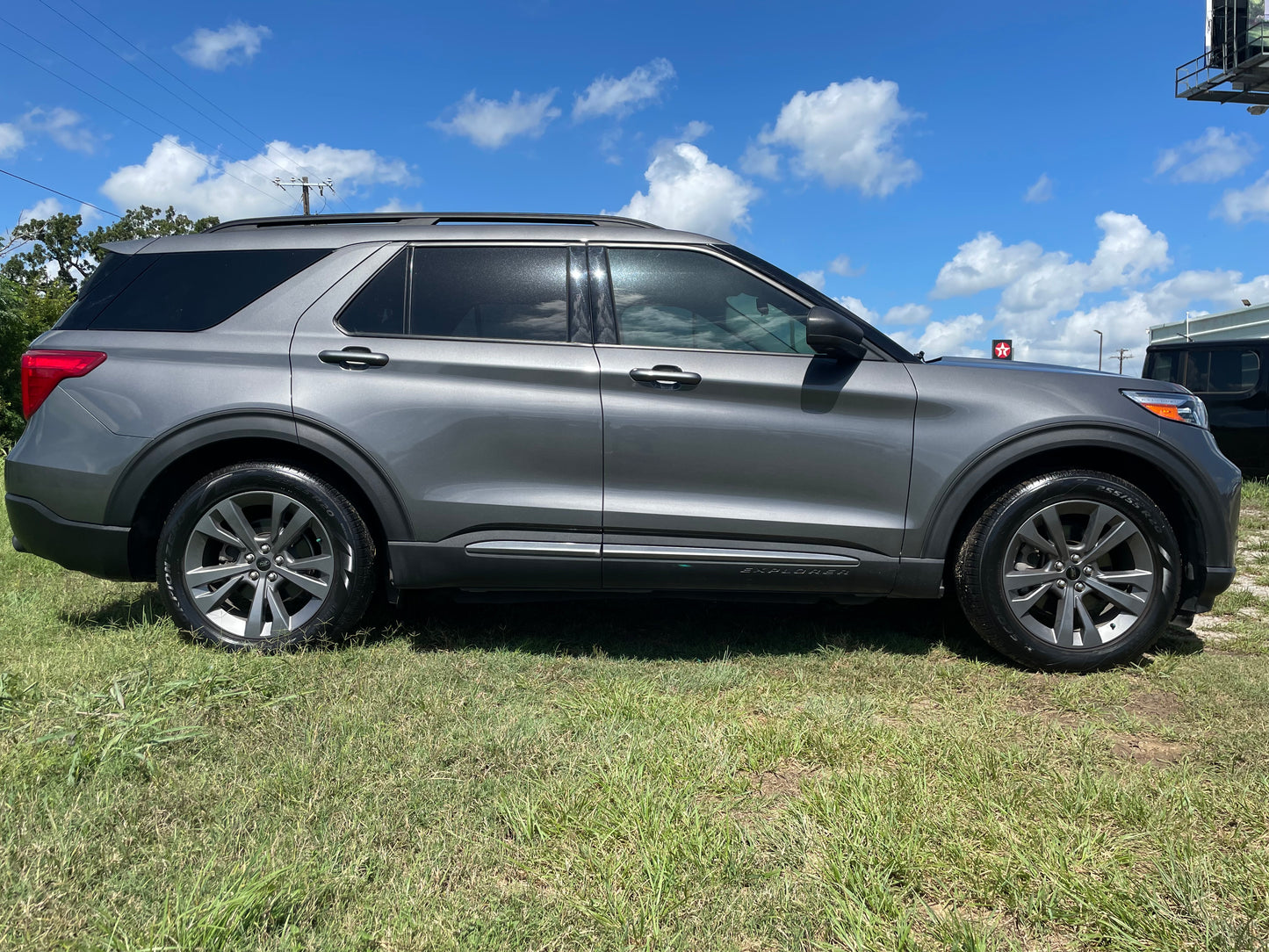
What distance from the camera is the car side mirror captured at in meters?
3.31

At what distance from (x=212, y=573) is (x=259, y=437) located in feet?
2.00

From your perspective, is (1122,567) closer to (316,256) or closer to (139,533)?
(316,256)

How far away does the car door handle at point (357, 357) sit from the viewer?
3504mm

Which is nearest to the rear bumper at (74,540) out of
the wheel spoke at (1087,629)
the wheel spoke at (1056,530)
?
the wheel spoke at (1056,530)

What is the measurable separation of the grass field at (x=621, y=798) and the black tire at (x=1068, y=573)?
14 centimetres

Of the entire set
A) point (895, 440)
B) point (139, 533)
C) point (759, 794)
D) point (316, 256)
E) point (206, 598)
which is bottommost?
point (759, 794)

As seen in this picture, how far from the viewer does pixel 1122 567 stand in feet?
11.7

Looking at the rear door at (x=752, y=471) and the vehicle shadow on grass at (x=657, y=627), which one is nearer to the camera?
the rear door at (x=752, y=471)

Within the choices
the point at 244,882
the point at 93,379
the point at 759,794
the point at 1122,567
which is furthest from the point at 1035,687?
the point at 93,379

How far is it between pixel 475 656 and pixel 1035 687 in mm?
2306

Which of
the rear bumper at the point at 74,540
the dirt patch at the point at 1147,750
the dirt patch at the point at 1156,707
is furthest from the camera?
the rear bumper at the point at 74,540

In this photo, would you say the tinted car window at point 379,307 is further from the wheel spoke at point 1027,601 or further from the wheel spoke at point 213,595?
the wheel spoke at point 1027,601

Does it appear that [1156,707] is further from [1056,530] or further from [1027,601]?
[1056,530]

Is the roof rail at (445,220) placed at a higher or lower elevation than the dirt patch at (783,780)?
higher
